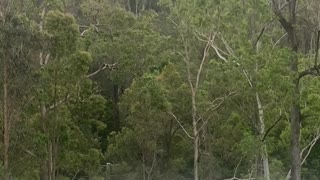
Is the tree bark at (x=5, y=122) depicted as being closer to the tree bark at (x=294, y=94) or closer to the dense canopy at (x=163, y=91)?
the dense canopy at (x=163, y=91)

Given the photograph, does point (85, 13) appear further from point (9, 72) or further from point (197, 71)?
point (9, 72)

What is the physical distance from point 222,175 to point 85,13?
10.4 metres

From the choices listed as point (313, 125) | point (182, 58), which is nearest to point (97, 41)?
point (182, 58)

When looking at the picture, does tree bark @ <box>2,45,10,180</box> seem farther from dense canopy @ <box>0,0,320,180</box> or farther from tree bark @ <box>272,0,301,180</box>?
tree bark @ <box>272,0,301,180</box>

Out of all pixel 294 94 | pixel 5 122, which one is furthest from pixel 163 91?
pixel 294 94

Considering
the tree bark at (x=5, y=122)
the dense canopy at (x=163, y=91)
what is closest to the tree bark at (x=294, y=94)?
the dense canopy at (x=163, y=91)

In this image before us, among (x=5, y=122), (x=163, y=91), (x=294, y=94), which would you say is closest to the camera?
(x=294, y=94)

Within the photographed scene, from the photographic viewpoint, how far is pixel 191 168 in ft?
78.6

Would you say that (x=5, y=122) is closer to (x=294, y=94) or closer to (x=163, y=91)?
(x=163, y=91)

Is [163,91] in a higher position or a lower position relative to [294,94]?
higher

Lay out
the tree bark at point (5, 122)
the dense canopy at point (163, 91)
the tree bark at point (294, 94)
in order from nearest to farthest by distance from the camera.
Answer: the tree bark at point (294, 94)
the dense canopy at point (163, 91)
the tree bark at point (5, 122)

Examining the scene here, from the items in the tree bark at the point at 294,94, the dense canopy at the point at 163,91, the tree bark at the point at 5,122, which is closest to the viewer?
the tree bark at the point at 294,94

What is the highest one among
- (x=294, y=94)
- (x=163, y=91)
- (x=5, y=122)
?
(x=163, y=91)

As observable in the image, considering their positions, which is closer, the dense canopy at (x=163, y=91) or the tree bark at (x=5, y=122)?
the dense canopy at (x=163, y=91)
